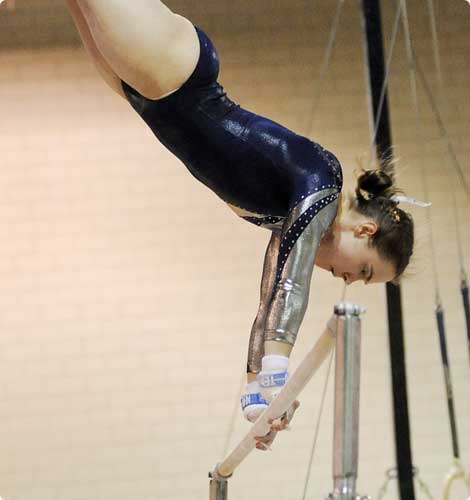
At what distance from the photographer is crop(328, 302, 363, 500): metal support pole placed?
1.45m

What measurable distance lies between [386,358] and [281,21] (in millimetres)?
1524

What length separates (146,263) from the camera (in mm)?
4016

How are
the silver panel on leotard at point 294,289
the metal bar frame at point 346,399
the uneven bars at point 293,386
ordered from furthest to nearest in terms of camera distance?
the silver panel on leotard at point 294,289 → the uneven bars at point 293,386 → the metal bar frame at point 346,399

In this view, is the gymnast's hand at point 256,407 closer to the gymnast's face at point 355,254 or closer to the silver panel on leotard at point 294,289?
the silver panel on leotard at point 294,289

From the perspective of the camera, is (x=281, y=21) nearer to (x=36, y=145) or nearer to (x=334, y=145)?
(x=334, y=145)

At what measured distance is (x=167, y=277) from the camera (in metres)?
4.01

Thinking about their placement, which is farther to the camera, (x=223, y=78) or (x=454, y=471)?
(x=223, y=78)

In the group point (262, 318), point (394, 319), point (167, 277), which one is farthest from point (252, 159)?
point (167, 277)

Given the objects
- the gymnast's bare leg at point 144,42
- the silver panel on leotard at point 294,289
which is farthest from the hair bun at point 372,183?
the gymnast's bare leg at point 144,42

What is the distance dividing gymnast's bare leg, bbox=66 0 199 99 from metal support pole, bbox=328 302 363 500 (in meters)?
0.70

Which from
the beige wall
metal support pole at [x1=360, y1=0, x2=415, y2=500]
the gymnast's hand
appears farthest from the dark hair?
the beige wall

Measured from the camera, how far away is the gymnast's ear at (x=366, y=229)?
2.14 meters

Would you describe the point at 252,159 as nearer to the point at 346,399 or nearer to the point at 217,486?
the point at 346,399

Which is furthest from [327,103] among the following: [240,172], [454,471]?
[240,172]
